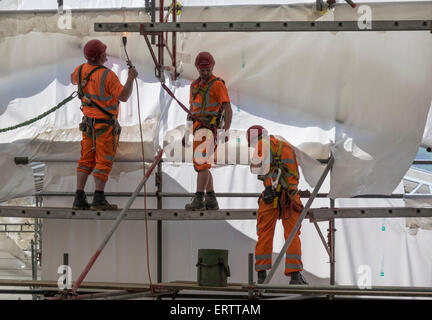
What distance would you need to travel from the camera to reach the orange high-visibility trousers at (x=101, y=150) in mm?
9297

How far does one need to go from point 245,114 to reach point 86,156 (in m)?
2.08

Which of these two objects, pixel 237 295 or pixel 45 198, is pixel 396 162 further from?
pixel 45 198

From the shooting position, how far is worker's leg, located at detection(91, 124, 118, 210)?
9.30 meters

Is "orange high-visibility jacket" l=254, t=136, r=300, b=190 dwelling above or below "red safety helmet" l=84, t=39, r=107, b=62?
below

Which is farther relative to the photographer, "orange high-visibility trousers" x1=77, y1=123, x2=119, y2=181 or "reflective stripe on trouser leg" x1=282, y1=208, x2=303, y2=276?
"orange high-visibility trousers" x1=77, y1=123, x2=119, y2=181

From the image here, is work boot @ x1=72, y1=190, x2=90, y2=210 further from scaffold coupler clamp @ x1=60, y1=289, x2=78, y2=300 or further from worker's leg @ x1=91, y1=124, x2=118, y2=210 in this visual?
scaffold coupler clamp @ x1=60, y1=289, x2=78, y2=300

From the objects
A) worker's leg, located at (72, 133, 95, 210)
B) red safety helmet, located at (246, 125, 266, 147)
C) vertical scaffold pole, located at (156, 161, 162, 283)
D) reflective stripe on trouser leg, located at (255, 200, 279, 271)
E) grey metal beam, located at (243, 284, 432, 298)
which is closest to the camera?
grey metal beam, located at (243, 284, 432, 298)

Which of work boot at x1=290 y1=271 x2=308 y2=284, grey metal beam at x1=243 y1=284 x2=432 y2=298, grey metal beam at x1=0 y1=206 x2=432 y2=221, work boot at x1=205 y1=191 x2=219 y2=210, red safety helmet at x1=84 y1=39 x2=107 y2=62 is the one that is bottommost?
grey metal beam at x1=243 y1=284 x2=432 y2=298

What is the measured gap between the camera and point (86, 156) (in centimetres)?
942

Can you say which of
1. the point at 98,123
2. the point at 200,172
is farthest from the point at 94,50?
the point at 200,172

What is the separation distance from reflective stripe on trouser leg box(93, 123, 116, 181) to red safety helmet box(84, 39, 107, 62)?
0.79 m

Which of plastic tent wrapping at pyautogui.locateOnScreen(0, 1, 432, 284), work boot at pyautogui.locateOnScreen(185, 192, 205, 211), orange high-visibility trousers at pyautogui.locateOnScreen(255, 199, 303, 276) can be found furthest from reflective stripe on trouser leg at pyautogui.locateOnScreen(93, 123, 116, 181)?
orange high-visibility trousers at pyautogui.locateOnScreen(255, 199, 303, 276)

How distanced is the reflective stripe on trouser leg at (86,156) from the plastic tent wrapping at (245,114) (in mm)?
834

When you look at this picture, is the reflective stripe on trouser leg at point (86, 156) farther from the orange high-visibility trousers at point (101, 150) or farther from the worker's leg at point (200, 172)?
the worker's leg at point (200, 172)
